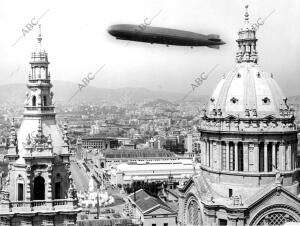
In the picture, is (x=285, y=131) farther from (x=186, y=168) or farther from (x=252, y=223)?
(x=186, y=168)

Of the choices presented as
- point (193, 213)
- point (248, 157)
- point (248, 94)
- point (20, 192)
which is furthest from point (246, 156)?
point (20, 192)

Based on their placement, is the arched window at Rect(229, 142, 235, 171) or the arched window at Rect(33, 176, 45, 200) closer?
the arched window at Rect(33, 176, 45, 200)

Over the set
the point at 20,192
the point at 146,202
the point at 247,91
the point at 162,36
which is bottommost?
the point at 146,202

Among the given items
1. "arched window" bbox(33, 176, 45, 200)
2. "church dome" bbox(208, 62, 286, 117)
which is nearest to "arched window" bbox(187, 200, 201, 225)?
"church dome" bbox(208, 62, 286, 117)

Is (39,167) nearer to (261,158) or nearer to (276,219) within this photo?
(261,158)

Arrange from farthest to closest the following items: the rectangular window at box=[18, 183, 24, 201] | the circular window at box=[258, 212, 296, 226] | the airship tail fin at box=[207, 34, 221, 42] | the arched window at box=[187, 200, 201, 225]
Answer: the airship tail fin at box=[207, 34, 221, 42], the arched window at box=[187, 200, 201, 225], the circular window at box=[258, 212, 296, 226], the rectangular window at box=[18, 183, 24, 201]

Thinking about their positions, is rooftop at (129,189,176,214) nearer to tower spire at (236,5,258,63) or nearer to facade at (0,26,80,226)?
tower spire at (236,5,258,63)

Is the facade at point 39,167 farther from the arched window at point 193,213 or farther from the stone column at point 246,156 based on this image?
the stone column at point 246,156
